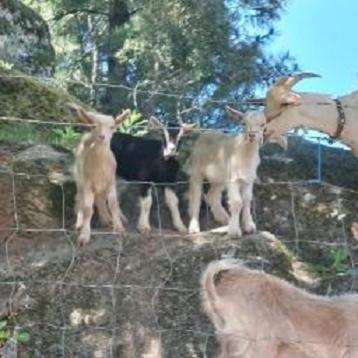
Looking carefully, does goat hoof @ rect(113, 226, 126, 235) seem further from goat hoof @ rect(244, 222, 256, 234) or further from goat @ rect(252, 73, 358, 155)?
goat @ rect(252, 73, 358, 155)

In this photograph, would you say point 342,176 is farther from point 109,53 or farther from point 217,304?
point 109,53

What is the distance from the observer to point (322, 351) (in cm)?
365

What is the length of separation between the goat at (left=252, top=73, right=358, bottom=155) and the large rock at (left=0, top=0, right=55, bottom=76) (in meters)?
4.82

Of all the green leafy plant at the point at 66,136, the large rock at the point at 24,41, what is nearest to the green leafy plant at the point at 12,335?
the green leafy plant at the point at 66,136

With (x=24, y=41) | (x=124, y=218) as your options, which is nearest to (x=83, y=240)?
(x=124, y=218)

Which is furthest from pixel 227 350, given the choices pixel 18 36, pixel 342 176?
pixel 18 36

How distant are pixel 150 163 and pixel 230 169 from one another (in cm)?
63

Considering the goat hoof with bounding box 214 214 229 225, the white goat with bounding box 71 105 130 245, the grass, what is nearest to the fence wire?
the white goat with bounding box 71 105 130 245

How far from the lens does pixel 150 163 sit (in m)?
7.28

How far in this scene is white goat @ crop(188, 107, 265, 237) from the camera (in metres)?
6.57

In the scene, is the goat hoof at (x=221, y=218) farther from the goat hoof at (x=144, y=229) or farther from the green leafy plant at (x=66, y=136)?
the green leafy plant at (x=66, y=136)

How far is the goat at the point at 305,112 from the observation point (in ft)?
20.4

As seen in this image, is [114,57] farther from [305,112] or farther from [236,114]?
[305,112]

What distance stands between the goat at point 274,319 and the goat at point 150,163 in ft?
10.5
